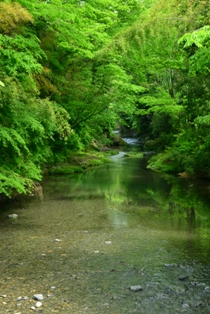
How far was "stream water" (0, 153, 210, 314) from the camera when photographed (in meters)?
5.55

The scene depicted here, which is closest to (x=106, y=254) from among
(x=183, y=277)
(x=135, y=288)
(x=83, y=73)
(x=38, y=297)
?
(x=135, y=288)

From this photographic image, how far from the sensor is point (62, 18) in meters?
13.0

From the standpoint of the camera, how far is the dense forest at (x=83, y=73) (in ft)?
26.3

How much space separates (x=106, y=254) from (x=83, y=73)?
50.2 ft

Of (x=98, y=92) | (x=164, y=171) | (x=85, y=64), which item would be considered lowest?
(x=164, y=171)

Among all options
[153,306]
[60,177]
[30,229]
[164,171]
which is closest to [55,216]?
[30,229]

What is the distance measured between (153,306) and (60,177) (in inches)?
603

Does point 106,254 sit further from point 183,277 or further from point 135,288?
point 183,277

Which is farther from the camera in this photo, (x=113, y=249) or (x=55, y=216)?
(x=55, y=216)

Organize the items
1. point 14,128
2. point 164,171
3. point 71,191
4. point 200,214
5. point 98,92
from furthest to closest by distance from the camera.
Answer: point 164,171 < point 98,92 < point 71,191 < point 200,214 < point 14,128

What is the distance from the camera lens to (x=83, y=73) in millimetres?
21031

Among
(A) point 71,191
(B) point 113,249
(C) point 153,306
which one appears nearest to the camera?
(C) point 153,306

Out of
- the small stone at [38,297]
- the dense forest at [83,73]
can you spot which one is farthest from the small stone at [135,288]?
the dense forest at [83,73]

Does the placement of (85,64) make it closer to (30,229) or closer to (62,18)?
(62,18)
